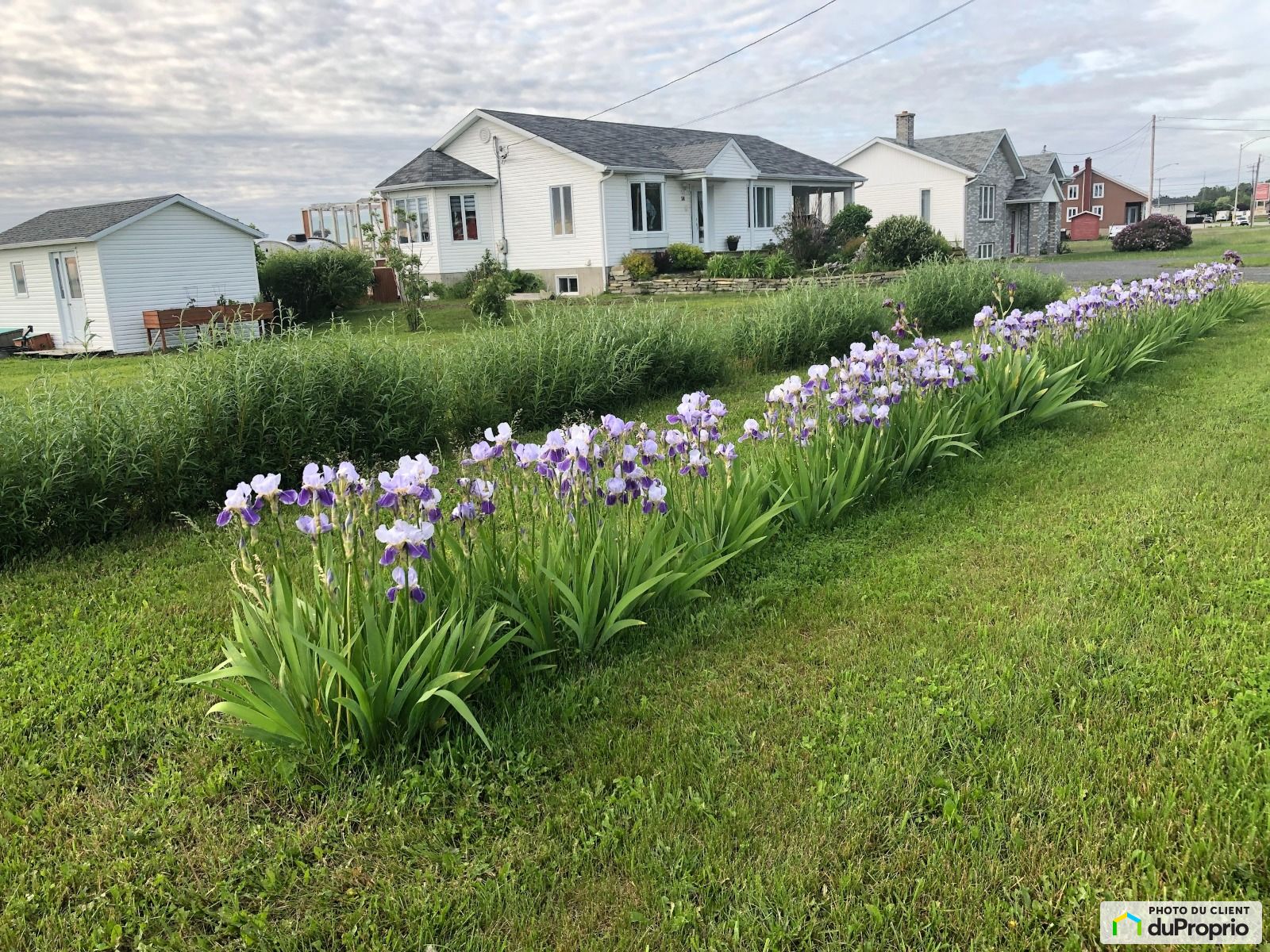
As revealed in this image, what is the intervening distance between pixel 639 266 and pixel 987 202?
21.7 m

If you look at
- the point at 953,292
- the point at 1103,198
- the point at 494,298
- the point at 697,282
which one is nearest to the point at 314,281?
the point at 494,298

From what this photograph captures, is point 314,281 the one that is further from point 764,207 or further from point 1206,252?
point 1206,252

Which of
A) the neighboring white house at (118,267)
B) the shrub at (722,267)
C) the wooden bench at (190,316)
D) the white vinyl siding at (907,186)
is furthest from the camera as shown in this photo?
the white vinyl siding at (907,186)

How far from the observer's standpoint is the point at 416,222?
27.6m

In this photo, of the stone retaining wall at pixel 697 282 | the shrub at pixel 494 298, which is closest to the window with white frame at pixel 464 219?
the stone retaining wall at pixel 697 282

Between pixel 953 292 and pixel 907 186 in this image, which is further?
pixel 907 186

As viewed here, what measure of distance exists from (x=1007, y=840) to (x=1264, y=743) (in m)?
1.05

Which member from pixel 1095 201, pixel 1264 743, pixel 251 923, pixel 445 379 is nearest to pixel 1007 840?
pixel 1264 743

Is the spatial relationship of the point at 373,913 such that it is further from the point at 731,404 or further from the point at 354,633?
the point at 731,404

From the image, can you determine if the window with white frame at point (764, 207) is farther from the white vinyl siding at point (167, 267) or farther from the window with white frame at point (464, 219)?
the white vinyl siding at point (167, 267)

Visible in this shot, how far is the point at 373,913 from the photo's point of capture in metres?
2.38

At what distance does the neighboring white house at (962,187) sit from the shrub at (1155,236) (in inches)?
167

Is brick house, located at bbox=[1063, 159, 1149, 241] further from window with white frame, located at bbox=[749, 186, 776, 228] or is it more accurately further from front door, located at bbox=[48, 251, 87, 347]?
front door, located at bbox=[48, 251, 87, 347]

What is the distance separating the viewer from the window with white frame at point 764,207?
30891 millimetres
